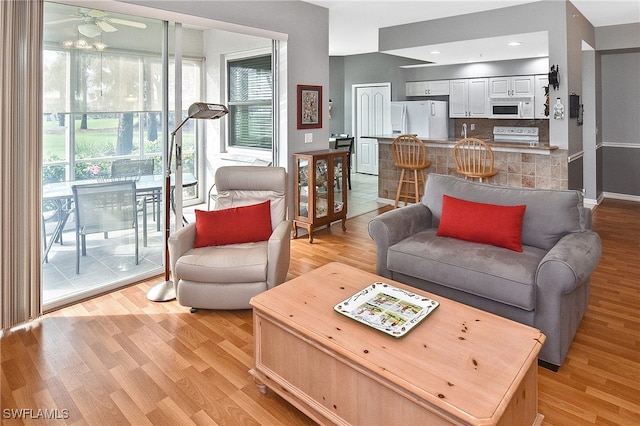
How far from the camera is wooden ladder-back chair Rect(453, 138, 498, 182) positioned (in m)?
5.29

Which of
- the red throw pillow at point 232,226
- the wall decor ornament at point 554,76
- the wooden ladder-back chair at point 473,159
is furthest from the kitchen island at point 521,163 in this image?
the red throw pillow at point 232,226

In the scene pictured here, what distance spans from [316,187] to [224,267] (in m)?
2.11

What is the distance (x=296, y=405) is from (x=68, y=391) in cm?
117

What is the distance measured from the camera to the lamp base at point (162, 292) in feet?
10.6

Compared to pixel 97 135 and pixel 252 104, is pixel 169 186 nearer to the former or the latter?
pixel 97 135

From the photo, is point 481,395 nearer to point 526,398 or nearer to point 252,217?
point 526,398

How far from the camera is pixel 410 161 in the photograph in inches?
236

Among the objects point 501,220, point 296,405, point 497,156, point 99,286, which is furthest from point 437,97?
point 296,405

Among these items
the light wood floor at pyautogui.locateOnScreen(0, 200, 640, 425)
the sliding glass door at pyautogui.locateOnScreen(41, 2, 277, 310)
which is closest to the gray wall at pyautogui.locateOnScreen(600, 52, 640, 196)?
the light wood floor at pyautogui.locateOnScreen(0, 200, 640, 425)

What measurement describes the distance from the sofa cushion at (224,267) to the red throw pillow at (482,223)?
132 centimetres

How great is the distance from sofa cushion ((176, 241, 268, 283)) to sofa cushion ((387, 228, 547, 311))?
916 mm

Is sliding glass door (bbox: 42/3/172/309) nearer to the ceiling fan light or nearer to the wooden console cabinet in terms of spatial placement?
the ceiling fan light

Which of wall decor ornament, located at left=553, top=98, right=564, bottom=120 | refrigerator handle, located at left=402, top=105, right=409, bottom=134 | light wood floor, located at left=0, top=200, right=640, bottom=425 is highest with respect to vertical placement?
refrigerator handle, located at left=402, top=105, right=409, bottom=134

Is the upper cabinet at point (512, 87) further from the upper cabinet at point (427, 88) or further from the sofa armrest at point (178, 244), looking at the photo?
the sofa armrest at point (178, 244)
